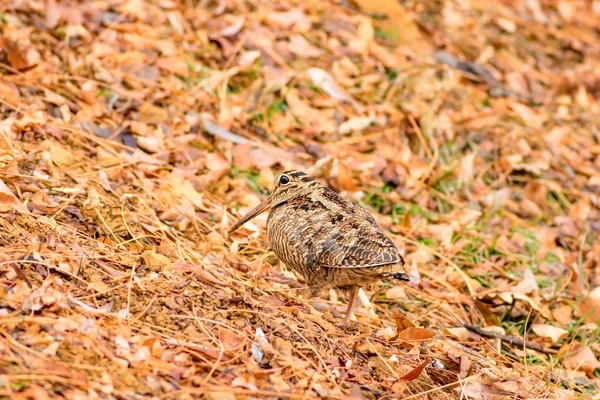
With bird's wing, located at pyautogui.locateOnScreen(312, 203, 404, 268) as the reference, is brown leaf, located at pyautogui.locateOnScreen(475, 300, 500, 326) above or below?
below

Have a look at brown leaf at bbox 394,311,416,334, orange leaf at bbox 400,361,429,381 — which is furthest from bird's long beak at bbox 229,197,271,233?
orange leaf at bbox 400,361,429,381

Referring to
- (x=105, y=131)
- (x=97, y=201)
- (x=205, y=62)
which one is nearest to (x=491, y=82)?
(x=205, y=62)

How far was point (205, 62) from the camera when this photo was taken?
7277 mm

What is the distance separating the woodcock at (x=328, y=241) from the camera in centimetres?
451

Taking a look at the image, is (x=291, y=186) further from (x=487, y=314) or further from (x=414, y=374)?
(x=414, y=374)

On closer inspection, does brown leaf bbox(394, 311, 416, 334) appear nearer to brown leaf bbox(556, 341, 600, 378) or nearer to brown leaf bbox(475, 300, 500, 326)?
brown leaf bbox(475, 300, 500, 326)

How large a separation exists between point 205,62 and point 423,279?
9.45ft

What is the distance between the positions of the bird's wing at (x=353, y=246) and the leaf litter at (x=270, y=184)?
353 millimetres

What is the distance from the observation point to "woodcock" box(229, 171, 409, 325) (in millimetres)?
4512

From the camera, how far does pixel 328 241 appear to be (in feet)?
15.4

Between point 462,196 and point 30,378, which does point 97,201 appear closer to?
point 30,378

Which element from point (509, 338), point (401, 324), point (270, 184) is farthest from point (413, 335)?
point (270, 184)

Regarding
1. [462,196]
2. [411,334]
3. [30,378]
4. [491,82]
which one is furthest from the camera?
[491,82]

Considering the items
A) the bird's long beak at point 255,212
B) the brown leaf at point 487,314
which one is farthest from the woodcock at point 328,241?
the brown leaf at point 487,314
